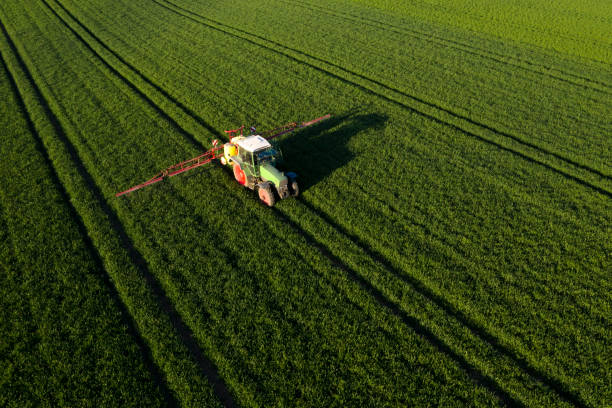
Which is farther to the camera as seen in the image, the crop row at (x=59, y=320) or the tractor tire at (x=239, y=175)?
the tractor tire at (x=239, y=175)

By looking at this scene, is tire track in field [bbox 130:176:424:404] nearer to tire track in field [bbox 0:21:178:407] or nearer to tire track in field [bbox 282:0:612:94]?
tire track in field [bbox 0:21:178:407]

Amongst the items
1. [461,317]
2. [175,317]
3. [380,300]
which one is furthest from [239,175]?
[461,317]

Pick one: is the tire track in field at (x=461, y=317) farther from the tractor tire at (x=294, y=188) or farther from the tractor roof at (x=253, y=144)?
the tractor roof at (x=253, y=144)

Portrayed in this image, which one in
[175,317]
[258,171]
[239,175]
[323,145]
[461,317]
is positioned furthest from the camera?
[323,145]

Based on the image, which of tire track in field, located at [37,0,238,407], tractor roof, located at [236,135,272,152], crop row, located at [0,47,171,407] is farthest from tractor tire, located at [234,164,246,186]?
crop row, located at [0,47,171,407]

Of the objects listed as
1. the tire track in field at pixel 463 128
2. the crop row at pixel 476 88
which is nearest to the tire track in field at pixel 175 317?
the tire track in field at pixel 463 128

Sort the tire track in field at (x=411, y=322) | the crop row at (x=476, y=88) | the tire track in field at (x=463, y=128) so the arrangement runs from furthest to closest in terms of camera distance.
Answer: the crop row at (x=476, y=88) → the tire track in field at (x=463, y=128) → the tire track in field at (x=411, y=322)

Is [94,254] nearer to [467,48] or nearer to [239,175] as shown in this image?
[239,175]
